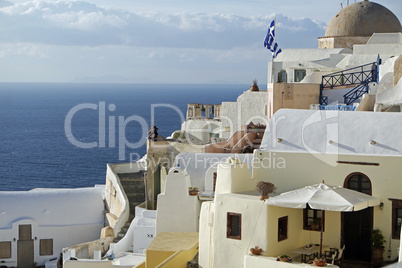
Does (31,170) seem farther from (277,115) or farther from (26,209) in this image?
(277,115)

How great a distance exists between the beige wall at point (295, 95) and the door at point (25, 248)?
14.8 metres

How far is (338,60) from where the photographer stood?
40906 mm

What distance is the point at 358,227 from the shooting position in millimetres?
22109

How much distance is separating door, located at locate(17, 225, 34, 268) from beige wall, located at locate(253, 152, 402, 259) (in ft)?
60.6

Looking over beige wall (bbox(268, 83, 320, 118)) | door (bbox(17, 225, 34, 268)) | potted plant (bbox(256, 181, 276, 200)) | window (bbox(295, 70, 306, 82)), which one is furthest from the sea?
potted plant (bbox(256, 181, 276, 200))

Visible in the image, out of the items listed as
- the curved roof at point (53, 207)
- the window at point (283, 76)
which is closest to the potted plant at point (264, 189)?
the curved roof at point (53, 207)

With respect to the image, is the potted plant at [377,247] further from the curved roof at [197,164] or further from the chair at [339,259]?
the curved roof at [197,164]

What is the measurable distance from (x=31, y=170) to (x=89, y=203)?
1868 inches

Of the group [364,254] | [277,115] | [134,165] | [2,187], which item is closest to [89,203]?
[134,165]

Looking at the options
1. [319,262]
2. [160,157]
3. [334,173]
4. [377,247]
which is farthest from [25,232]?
[319,262]

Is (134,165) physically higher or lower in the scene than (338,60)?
lower

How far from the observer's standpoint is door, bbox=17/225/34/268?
122ft

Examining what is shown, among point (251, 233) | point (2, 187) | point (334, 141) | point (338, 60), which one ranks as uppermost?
point (338, 60)

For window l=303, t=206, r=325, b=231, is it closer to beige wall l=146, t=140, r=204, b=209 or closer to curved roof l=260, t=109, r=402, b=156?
curved roof l=260, t=109, r=402, b=156
